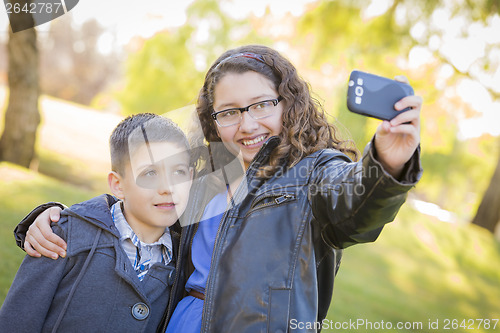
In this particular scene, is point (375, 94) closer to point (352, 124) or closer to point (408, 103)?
point (408, 103)

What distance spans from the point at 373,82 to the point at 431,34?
29.1 ft

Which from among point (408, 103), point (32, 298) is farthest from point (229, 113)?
point (32, 298)

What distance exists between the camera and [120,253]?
1981mm

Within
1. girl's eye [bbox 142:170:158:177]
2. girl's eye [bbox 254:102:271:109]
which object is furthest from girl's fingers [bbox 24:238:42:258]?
girl's eye [bbox 254:102:271:109]

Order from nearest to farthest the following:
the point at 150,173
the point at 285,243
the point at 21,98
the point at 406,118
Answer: the point at 406,118, the point at 285,243, the point at 150,173, the point at 21,98

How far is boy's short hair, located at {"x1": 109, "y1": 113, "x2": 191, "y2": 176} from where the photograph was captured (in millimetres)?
2189

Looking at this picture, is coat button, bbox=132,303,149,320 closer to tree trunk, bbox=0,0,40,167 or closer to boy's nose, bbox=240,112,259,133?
boy's nose, bbox=240,112,259,133

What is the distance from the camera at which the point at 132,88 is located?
14.1 metres

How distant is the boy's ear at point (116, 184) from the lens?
2193 millimetres

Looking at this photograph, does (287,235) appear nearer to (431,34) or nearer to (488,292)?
(488,292)

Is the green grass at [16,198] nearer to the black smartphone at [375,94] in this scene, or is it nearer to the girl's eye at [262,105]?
the girl's eye at [262,105]

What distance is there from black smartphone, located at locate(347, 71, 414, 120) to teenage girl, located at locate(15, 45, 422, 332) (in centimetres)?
4

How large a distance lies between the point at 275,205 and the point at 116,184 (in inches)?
34.6

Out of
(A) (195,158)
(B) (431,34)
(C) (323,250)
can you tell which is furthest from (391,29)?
(C) (323,250)
